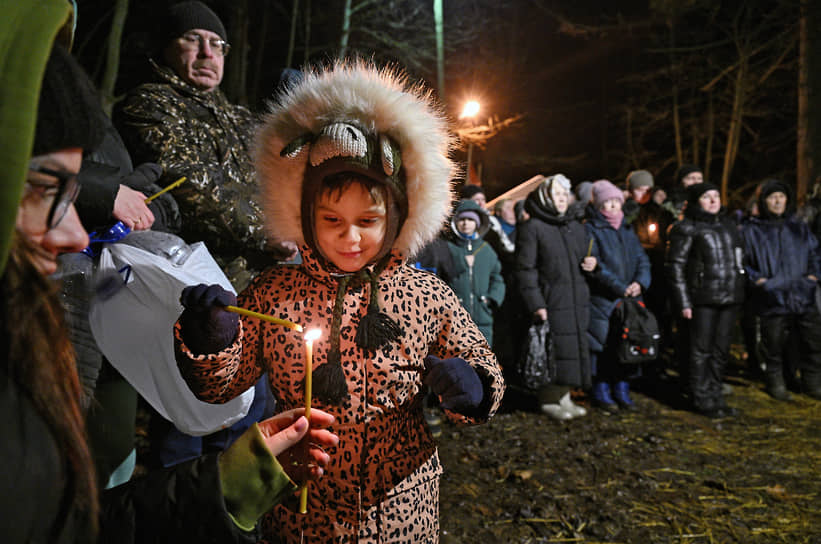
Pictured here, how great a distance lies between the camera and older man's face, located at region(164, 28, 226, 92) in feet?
9.50

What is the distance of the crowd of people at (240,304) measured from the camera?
0.86 m

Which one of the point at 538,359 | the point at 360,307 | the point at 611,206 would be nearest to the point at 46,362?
the point at 360,307

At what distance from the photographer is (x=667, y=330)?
7.46m

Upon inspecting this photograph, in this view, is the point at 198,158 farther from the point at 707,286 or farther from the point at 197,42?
the point at 707,286

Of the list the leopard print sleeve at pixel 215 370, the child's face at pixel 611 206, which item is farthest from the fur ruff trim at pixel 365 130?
the child's face at pixel 611 206

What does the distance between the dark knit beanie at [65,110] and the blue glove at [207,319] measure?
1.65 ft

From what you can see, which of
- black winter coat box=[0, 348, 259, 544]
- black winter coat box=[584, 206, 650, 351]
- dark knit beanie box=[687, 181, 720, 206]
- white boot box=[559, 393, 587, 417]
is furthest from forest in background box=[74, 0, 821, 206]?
white boot box=[559, 393, 587, 417]

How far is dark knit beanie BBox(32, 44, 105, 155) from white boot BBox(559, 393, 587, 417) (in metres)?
5.49

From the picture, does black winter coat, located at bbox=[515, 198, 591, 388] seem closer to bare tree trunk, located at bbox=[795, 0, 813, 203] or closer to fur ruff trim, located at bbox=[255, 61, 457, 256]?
fur ruff trim, located at bbox=[255, 61, 457, 256]

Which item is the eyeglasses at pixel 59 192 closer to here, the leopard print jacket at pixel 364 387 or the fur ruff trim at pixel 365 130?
the leopard print jacket at pixel 364 387

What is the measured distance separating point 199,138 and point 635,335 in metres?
4.54

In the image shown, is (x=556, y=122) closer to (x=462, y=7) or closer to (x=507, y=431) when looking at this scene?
(x=462, y=7)

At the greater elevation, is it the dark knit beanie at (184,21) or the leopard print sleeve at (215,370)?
the dark knit beanie at (184,21)

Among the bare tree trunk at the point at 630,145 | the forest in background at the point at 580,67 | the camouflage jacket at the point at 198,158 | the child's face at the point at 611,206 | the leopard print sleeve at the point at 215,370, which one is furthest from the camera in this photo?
the bare tree trunk at the point at 630,145
